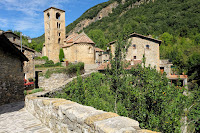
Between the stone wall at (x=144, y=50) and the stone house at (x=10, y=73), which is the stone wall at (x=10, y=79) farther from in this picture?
the stone wall at (x=144, y=50)

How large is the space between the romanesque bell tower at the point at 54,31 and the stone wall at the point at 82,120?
35.4m

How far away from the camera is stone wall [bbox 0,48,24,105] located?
8.10 meters

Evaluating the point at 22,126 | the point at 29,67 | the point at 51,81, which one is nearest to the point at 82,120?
the point at 22,126

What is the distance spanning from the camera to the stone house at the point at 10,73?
805 centimetres

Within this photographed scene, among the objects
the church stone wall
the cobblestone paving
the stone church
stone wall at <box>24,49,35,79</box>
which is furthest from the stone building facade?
the cobblestone paving

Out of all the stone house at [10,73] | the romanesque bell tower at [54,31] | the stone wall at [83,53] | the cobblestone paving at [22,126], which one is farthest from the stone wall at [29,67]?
the cobblestone paving at [22,126]

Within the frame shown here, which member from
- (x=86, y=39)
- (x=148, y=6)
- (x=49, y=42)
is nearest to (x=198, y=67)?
(x=86, y=39)

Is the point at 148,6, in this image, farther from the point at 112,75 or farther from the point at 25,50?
the point at 112,75

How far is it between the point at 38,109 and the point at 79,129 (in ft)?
8.28

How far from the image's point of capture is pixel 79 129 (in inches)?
99.7

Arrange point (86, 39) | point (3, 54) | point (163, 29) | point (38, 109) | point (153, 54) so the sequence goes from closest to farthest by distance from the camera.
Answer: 1. point (38, 109)
2. point (3, 54)
3. point (153, 54)
4. point (86, 39)
5. point (163, 29)

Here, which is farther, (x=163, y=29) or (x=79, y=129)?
(x=163, y=29)

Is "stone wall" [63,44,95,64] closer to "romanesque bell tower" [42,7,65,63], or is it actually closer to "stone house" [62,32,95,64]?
"stone house" [62,32,95,64]

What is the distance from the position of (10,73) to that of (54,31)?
3117 centimetres
